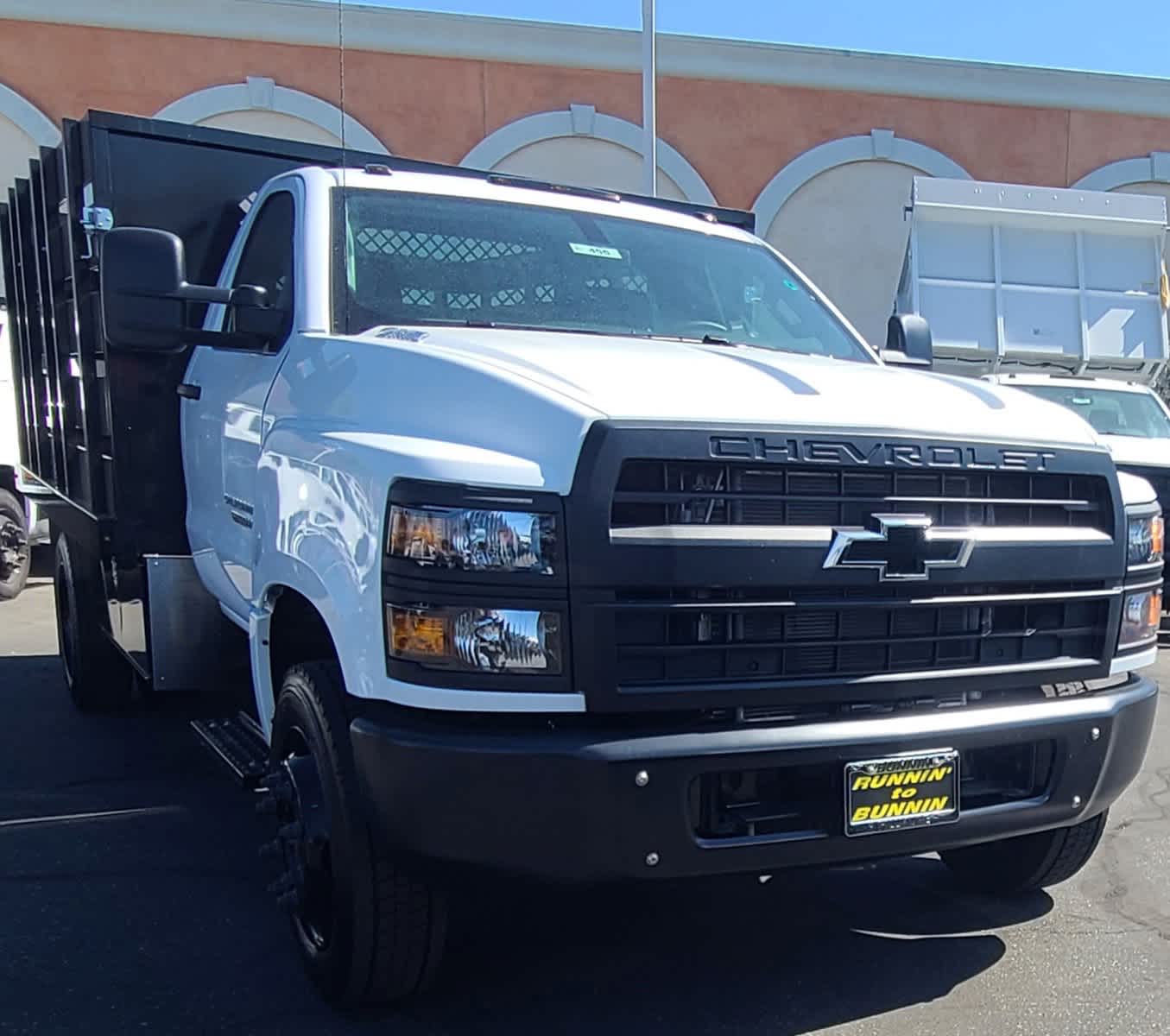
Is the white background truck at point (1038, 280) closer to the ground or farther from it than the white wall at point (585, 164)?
closer to the ground

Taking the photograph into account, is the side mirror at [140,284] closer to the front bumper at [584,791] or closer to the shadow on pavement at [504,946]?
the front bumper at [584,791]

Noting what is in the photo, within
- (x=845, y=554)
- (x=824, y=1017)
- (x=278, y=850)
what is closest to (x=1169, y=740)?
A: (x=824, y=1017)

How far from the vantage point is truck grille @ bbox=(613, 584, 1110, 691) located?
8.98 feet

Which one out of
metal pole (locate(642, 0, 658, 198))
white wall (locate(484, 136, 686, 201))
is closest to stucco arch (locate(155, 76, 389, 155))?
white wall (locate(484, 136, 686, 201))

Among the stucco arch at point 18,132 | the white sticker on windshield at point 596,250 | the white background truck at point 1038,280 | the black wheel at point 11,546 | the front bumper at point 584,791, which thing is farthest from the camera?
the stucco arch at point 18,132

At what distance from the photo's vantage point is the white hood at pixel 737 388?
113 inches

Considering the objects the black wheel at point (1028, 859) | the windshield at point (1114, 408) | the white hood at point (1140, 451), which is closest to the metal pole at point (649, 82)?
the windshield at point (1114, 408)

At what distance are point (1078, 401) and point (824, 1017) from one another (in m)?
7.87

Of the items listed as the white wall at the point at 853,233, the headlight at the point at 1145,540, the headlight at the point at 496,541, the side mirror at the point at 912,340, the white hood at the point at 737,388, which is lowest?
the headlight at the point at 1145,540

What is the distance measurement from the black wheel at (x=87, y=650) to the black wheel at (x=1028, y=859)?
394 centimetres

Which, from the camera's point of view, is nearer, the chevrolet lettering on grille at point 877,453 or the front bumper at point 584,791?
the front bumper at point 584,791

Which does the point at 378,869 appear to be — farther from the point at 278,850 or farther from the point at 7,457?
the point at 7,457

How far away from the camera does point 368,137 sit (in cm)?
1716

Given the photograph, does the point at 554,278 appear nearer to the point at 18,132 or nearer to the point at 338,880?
the point at 338,880
